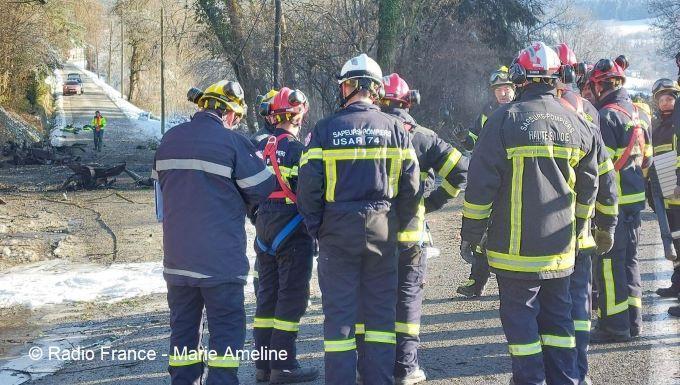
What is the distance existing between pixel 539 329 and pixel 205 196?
2.30m

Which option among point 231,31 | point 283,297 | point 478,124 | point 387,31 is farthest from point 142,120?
point 283,297

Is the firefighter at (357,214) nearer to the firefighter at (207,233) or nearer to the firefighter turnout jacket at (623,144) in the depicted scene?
the firefighter at (207,233)

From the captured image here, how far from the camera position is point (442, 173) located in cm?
547

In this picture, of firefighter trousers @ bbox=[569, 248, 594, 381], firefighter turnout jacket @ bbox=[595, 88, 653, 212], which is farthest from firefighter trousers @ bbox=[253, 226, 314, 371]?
firefighter turnout jacket @ bbox=[595, 88, 653, 212]

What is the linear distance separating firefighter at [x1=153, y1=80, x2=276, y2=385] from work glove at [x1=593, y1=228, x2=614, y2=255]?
2.33m

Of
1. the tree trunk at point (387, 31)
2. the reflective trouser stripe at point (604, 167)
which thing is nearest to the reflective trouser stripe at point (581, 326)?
the reflective trouser stripe at point (604, 167)

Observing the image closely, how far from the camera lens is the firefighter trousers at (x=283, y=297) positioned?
17.8ft

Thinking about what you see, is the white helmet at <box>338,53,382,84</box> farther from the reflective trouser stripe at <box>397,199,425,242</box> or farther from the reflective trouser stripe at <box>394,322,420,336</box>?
the reflective trouser stripe at <box>394,322,420,336</box>

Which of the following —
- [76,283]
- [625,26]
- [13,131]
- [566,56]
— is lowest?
[76,283]

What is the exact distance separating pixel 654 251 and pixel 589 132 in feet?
18.7

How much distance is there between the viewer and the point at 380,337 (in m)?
4.84

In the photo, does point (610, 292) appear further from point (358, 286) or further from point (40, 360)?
point (40, 360)

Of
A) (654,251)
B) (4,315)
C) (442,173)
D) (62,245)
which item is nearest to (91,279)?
(4,315)

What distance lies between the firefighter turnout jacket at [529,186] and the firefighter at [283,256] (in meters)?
1.40
